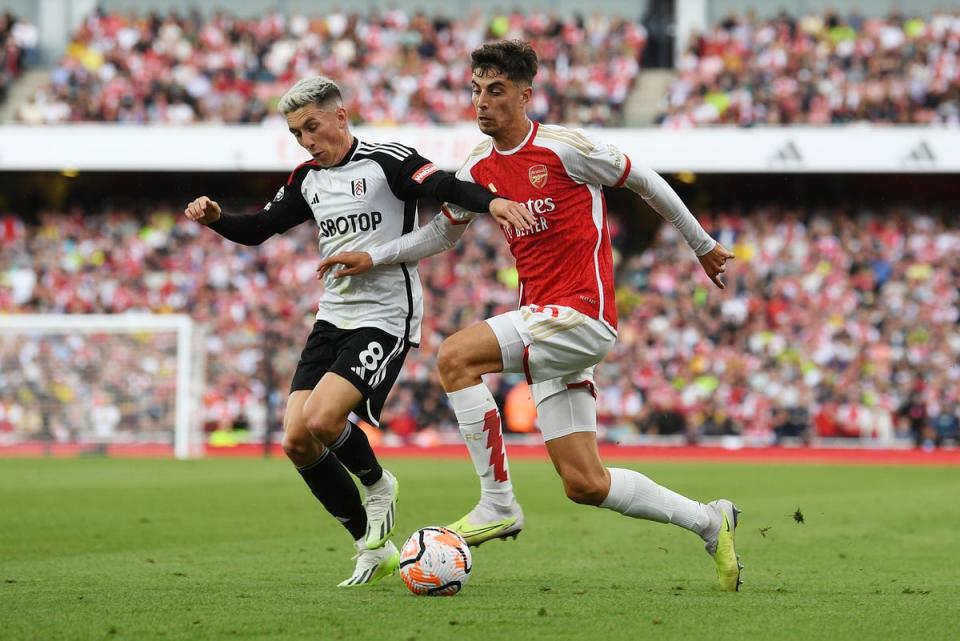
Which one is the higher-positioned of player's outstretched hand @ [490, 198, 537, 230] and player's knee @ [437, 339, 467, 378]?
player's outstretched hand @ [490, 198, 537, 230]

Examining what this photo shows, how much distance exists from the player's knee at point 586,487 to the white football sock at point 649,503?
0.17ft

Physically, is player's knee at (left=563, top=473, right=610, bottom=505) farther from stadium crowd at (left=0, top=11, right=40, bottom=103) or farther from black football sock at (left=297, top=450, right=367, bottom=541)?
stadium crowd at (left=0, top=11, right=40, bottom=103)

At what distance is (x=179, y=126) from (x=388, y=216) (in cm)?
2071

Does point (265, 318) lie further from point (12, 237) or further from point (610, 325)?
point (610, 325)

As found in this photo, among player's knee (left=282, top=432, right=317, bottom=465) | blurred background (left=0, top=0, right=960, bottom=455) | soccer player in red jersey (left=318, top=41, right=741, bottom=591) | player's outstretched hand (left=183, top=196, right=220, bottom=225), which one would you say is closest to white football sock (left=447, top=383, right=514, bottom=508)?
soccer player in red jersey (left=318, top=41, right=741, bottom=591)

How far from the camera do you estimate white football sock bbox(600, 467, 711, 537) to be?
242 inches

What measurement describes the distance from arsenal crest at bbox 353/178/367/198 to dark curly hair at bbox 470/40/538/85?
88cm

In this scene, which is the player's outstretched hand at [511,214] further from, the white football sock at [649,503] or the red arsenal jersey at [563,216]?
the white football sock at [649,503]

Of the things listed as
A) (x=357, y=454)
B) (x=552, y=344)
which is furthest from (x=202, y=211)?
(x=552, y=344)

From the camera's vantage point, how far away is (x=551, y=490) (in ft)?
46.8

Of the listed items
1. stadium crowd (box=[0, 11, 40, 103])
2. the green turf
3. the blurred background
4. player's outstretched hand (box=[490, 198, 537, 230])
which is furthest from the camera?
stadium crowd (box=[0, 11, 40, 103])

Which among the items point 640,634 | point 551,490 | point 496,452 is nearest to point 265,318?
point 551,490

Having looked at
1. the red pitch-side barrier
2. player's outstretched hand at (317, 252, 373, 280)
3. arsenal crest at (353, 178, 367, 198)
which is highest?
arsenal crest at (353, 178, 367, 198)

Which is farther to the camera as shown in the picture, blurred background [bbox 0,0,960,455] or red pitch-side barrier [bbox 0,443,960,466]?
blurred background [bbox 0,0,960,455]
